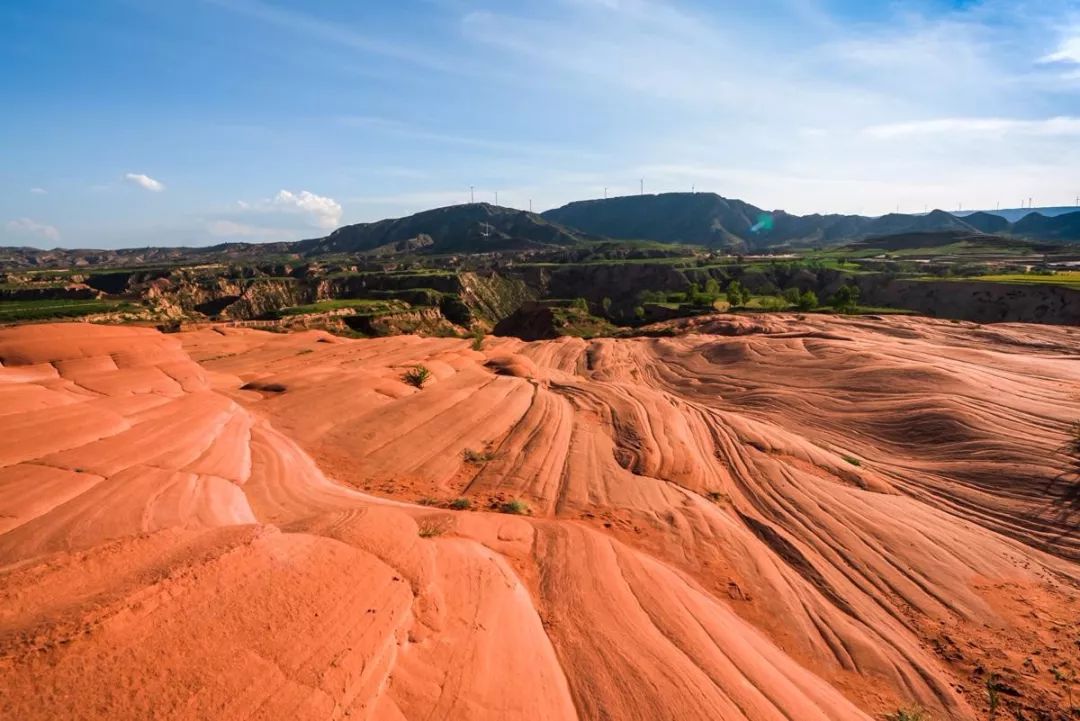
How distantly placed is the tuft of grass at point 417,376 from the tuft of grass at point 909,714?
1925cm

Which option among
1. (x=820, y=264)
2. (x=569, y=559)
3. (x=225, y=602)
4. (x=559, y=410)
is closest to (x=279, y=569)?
(x=225, y=602)

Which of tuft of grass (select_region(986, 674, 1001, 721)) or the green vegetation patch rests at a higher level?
the green vegetation patch

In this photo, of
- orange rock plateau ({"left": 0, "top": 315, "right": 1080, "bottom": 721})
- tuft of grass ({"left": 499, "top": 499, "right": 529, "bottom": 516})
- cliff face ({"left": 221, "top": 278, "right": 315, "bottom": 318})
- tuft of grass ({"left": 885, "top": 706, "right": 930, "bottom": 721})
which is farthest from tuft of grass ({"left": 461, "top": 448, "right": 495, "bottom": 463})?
cliff face ({"left": 221, "top": 278, "right": 315, "bottom": 318})

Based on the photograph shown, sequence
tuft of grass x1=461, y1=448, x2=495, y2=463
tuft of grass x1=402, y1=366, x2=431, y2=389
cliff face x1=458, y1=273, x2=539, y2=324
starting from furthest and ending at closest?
cliff face x1=458, y1=273, x2=539, y2=324
tuft of grass x1=402, y1=366, x2=431, y2=389
tuft of grass x1=461, y1=448, x2=495, y2=463

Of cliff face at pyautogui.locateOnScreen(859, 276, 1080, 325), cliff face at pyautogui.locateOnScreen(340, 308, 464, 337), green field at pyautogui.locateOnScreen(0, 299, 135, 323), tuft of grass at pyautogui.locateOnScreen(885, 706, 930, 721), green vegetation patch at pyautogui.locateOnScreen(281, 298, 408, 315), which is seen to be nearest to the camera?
tuft of grass at pyautogui.locateOnScreen(885, 706, 930, 721)

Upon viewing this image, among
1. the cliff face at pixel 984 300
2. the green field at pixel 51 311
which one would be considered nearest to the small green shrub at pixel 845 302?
the cliff face at pixel 984 300

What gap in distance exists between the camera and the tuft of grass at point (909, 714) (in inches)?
350

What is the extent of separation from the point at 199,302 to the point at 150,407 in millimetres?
100879

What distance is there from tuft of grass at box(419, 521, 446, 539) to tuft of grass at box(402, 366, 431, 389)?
1301 cm

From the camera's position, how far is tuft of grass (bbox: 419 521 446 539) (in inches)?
409

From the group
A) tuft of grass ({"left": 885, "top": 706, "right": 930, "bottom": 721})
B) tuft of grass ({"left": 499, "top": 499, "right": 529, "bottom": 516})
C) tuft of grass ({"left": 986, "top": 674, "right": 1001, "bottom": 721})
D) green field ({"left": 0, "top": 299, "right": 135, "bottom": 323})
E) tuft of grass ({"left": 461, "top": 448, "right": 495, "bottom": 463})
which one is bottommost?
tuft of grass ({"left": 986, "top": 674, "right": 1001, "bottom": 721})

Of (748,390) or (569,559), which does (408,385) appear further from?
(748,390)

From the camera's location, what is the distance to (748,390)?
113 feet

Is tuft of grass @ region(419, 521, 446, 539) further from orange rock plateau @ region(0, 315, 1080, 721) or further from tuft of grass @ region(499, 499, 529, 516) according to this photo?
tuft of grass @ region(499, 499, 529, 516)
